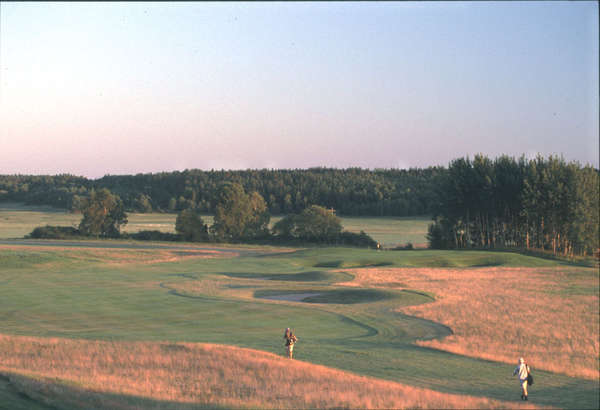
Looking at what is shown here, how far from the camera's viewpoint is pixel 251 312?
33625mm

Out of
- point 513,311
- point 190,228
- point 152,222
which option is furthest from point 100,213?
point 513,311

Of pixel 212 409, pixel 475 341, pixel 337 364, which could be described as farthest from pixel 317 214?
pixel 212 409

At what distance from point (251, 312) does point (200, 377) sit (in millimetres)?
14376

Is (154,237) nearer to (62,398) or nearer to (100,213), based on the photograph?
(100,213)

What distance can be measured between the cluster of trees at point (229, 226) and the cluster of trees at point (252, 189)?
53.9 metres

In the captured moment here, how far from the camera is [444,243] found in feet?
292

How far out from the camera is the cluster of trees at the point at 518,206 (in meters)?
77.2

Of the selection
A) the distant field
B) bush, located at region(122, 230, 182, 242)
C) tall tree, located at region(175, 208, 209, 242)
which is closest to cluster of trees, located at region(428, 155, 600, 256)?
the distant field

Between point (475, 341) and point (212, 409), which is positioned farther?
point (475, 341)

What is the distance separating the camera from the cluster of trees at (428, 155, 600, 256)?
7725cm

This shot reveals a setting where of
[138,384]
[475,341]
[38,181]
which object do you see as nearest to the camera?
[138,384]

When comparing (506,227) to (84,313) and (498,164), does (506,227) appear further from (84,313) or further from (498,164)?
(84,313)

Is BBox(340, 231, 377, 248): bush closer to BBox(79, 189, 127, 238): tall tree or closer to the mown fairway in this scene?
the mown fairway

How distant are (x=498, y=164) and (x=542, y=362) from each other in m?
68.2
